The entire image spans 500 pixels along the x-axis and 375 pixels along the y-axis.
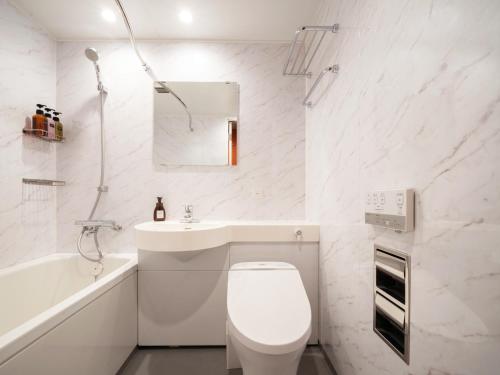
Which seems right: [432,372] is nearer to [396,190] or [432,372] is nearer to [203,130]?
[396,190]

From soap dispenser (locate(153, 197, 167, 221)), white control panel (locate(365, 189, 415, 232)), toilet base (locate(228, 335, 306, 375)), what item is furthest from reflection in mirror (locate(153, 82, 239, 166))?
toilet base (locate(228, 335, 306, 375))

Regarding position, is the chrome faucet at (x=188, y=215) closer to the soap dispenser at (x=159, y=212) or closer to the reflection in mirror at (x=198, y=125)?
the soap dispenser at (x=159, y=212)

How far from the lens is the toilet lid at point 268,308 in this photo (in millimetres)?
791

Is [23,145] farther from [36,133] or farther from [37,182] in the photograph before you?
[37,182]

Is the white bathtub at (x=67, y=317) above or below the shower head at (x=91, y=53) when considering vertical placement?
below

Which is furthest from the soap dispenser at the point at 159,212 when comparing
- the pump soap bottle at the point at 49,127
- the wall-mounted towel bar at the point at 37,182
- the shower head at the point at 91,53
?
the shower head at the point at 91,53

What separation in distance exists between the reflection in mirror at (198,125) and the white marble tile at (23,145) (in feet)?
2.47

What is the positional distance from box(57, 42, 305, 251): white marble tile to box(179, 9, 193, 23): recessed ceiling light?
18 cm

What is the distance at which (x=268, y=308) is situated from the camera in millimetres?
938

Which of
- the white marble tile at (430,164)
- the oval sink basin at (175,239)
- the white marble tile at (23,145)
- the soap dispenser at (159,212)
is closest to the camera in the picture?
the white marble tile at (430,164)

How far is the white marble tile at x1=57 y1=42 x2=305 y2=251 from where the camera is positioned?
65.5 inches

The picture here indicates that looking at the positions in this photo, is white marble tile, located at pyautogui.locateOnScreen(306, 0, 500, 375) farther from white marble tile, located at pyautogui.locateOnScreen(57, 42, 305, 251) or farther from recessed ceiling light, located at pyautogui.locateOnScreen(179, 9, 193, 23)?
recessed ceiling light, located at pyautogui.locateOnScreen(179, 9, 193, 23)

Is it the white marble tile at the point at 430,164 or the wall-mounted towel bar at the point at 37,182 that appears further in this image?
the wall-mounted towel bar at the point at 37,182

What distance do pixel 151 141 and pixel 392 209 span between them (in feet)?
5.21
